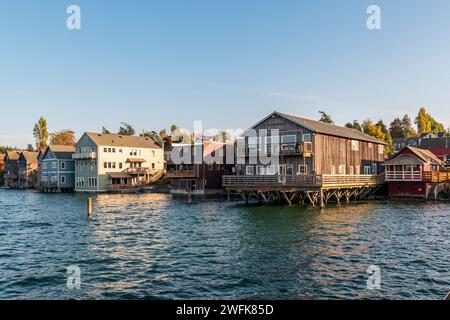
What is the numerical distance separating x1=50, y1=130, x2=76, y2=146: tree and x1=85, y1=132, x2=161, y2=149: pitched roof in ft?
174

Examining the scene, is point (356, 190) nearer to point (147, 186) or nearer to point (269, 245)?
point (269, 245)

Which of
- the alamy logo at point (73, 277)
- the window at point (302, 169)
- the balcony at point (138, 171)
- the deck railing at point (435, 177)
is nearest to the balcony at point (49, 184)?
the balcony at point (138, 171)

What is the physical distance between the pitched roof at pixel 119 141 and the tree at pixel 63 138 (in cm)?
5303

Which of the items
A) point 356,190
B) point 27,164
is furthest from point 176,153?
point 27,164

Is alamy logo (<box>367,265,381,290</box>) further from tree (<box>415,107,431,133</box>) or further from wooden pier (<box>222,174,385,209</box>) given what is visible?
tree (<box>415,107,431,133</box>)

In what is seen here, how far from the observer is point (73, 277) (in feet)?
52.5

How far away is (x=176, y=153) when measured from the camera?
6825 centimetres

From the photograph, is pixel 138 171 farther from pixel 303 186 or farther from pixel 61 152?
pixel 303 186

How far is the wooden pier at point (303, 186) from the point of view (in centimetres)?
3884

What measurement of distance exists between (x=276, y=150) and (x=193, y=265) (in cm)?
3004

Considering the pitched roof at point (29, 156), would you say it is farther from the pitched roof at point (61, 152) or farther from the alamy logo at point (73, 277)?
the alamy logo at point (73, 277)

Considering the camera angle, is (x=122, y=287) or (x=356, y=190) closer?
(x=122, y=287)

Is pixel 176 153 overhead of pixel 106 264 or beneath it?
overhead

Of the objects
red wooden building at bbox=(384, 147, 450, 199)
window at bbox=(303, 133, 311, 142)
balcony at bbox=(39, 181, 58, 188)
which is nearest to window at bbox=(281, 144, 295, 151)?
window at bbox=(303, 133, 311, 142)
